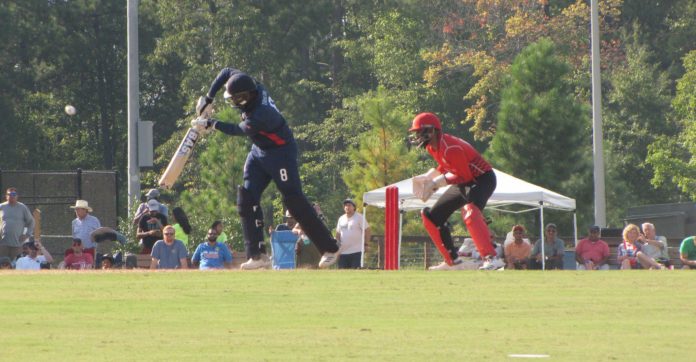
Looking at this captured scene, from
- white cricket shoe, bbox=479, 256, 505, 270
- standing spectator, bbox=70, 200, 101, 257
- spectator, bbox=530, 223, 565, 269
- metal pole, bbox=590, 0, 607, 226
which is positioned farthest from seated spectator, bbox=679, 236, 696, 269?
metal pole, bbox=590, 0, 607, 226

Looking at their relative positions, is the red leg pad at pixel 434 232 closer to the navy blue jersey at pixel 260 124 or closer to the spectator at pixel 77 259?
the navy blue jersey at pixel 260 124

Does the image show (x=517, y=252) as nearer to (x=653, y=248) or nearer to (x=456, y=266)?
(x=653, y=248)

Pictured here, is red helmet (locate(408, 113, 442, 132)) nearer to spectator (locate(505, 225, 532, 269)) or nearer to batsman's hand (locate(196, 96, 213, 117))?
batsman's hand (locate(196, 96, 213, 117))

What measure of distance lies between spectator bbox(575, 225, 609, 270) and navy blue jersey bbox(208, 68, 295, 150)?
8.99 metres

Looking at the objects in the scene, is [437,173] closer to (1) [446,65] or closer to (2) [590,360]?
(2) [590,360]

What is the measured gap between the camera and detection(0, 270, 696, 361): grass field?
8.95m

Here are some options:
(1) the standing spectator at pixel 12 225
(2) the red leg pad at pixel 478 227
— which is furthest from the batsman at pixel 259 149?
(1) the standing spectator at pixel 12 225

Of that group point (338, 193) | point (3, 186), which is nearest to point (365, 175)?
point (3, 186)

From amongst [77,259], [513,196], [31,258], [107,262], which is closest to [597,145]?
[513,196]

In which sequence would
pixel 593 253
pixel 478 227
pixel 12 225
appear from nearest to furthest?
pixel 478 227, pixel 593 253, pixel 12 225

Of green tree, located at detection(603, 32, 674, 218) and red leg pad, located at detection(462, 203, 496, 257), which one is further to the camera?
green tree, located at detection(603, 32, 674, 218)

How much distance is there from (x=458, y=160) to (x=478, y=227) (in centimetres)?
113

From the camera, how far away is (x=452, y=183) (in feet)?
52.2

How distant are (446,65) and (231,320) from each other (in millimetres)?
50166
